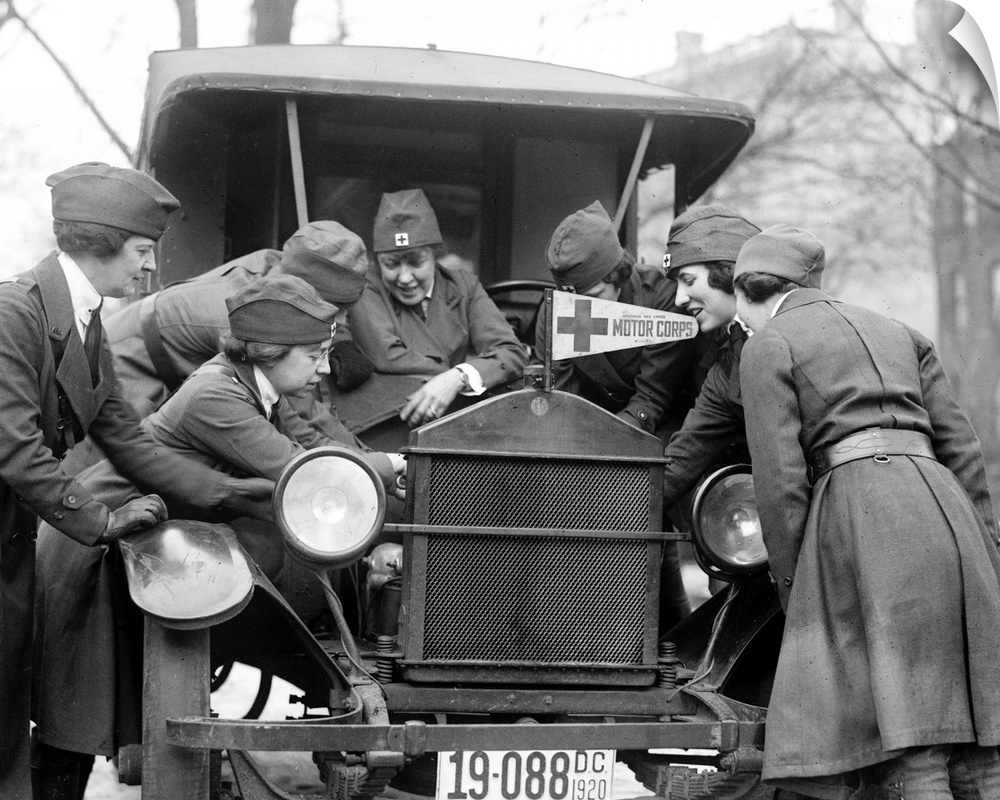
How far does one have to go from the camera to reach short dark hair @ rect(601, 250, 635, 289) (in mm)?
4570

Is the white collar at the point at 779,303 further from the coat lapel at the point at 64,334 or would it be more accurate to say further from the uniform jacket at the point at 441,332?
the coat lapel at the point at 64,334

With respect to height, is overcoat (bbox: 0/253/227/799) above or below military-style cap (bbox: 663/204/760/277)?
below

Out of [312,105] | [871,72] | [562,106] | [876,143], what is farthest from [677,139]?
[876,143]

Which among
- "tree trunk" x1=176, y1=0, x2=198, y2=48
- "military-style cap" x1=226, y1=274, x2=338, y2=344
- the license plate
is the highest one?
"tree trunk" x1=176, y1=0, x2=198, y2=48

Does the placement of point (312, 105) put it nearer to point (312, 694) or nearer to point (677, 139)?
point (677, 139)

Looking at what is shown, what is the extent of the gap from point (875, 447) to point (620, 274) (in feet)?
4.59

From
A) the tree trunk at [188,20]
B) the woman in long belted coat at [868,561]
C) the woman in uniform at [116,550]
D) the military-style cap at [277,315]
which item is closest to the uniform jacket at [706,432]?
the woman in long belted coat at [868,561]

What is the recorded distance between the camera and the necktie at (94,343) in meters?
3.60

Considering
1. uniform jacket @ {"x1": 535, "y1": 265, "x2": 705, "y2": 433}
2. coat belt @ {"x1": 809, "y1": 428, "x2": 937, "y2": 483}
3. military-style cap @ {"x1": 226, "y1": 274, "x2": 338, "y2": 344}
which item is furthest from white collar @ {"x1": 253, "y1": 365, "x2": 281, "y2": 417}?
coat belt @ {"x1": 809, "y1": 428, "x2": 937, "y2": 483}

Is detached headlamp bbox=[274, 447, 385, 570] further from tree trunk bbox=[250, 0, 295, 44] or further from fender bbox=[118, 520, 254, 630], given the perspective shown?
tree trunk bbox=[250, 0, 295, 44]

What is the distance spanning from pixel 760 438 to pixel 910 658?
65 cm

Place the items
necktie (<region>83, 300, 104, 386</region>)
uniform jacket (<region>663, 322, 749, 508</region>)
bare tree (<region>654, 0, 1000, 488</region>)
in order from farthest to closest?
1. bare tree (<region>654, 0, 1000, 488</region>)
2. uniform jacket (<region>663, 322, 749, 508</region>)
3. necktie (<region>83, 300, 104, 386</region>)

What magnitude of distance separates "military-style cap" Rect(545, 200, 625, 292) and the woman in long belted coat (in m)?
0.89

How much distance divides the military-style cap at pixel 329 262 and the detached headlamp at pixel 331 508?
1115mm
